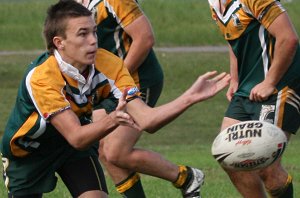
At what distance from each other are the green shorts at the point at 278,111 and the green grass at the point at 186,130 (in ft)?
4.50

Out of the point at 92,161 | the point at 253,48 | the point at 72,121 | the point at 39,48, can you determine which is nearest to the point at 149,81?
the point at 253,48

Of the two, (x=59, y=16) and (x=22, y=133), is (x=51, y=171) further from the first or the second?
(x=59, y=16)

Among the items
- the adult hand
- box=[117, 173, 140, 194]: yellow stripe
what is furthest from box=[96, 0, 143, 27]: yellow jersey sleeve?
the adult hand

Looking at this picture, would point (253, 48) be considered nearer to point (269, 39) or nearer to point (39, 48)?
point (269, 39)

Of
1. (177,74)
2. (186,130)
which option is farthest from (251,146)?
(177,74)

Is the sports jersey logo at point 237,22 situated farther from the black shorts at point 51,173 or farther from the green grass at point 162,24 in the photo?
A: the green grass at point 162,24

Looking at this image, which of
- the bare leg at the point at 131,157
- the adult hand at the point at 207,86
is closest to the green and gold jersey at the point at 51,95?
the adult hand at the point at 207,86

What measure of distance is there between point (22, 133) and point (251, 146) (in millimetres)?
1570

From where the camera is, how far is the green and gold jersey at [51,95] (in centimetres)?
681

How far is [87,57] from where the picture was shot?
684cm

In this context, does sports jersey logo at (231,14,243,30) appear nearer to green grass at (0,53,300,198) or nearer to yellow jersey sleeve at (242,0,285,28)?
yellow jersey sleeve at (242,0,285,28)

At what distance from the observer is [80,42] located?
22.5 feet

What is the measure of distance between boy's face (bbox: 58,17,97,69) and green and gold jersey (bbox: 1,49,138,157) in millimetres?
69

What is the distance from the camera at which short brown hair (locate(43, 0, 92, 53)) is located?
6.91 metres
